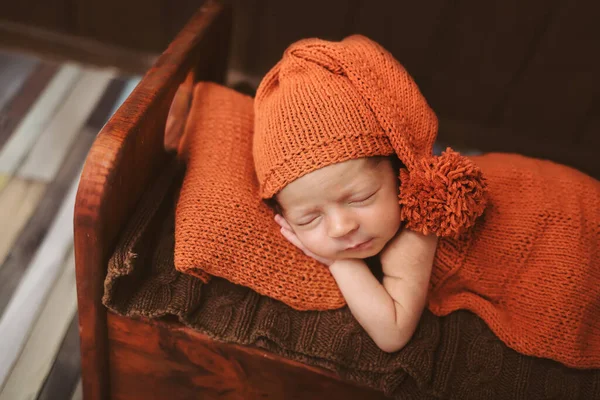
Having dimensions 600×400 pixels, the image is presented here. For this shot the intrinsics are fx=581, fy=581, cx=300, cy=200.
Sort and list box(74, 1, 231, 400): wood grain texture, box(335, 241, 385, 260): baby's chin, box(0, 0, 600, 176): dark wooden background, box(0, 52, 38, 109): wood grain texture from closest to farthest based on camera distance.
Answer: box(74, 1, 231, 400): wood grain texture → box(335, 241, 385, 260): baby's chin → box(0, 0, 600, 176): dark wooden background → box(0, 52, 38, 109): wood grain texture

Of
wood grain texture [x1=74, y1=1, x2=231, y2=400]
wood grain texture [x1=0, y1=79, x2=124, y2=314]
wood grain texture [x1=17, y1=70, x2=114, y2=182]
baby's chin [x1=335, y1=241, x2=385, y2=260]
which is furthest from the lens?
wood grain texture [x1=17, y1=70, x2=114, y2=182]

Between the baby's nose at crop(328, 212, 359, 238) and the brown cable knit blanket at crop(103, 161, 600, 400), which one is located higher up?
the baby's nose at crop(328, 212, 359, 238)

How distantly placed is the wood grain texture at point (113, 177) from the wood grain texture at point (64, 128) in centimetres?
65

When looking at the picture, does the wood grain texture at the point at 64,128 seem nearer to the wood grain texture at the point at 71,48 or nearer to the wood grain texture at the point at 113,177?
the wood grain texture at the point at 71,48

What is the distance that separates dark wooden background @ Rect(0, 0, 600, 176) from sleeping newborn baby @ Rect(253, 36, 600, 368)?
0.53 m

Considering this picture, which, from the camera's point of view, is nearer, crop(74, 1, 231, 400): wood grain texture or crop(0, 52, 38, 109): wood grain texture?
crop(74, 1, 231, 400): wood grain texture

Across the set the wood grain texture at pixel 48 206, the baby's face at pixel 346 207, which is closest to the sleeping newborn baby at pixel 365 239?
the baby's face at pixel 346 207

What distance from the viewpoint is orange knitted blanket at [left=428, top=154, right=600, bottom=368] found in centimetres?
88

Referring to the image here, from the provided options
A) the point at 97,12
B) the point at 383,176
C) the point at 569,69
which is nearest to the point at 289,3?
the point at 97,12

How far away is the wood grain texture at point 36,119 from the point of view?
1500 millimetres

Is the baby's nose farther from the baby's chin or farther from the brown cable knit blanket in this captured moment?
the brown cable knit blanket

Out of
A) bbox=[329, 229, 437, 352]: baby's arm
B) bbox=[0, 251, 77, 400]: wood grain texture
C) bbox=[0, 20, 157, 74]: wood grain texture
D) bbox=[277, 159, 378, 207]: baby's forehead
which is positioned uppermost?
bbox=[277, 159, 378, 207]: baby's forehead

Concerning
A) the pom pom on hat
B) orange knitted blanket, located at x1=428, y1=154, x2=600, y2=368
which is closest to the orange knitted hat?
the pom pom on hat

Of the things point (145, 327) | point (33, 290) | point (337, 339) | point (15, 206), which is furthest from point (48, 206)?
point (337, 339)
